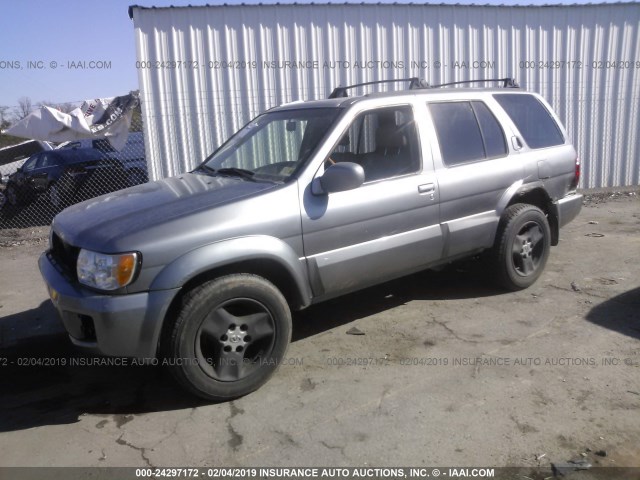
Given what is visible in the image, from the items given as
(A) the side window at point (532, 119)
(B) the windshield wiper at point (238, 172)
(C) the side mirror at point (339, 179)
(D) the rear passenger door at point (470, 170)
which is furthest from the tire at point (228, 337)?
(A) the side window at point (532, 119)

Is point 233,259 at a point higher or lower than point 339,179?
lower

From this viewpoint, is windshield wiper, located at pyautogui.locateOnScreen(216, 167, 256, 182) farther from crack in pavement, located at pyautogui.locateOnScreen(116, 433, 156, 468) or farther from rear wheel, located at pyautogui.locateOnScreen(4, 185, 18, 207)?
rear wheel, located at pyautogui.locateOnScreen(4, 185, 18, 207)

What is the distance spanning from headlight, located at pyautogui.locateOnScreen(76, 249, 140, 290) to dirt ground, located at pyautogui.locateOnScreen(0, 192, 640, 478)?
91 centimetres

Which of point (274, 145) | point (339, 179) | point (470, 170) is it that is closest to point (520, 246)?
point (470, 170)

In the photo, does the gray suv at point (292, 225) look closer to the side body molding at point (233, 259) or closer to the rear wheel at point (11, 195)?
the side body molding at point (233, 259)

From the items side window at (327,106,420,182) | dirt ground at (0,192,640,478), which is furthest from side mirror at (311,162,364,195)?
dirt ground at (0,192,640,478)

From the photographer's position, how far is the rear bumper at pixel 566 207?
18.3 ft

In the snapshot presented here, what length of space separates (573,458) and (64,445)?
282 cm

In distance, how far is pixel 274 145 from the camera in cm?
455

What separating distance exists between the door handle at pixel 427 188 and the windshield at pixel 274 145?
2.86ft

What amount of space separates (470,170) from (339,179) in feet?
5.02

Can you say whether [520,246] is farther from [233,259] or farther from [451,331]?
[233,259]

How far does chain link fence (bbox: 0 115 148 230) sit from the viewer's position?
34.0ft

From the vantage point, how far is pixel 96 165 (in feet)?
36.7
